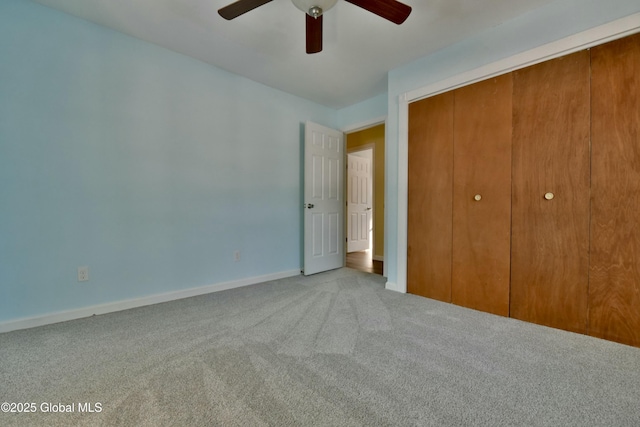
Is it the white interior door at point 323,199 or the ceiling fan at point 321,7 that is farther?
the white interior door at point 323,199

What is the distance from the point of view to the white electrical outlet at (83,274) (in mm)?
2188

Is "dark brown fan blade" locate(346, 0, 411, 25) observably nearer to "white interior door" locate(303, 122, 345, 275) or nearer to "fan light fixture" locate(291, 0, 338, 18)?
"fan light fixture" locate(291, 0, 338, 18)

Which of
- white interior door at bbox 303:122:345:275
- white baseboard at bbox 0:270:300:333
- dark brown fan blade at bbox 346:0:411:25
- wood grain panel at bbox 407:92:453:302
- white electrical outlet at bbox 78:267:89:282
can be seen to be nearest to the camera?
dark brown fan blade at bbox 346:0:411:25

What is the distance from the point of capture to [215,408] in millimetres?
1179

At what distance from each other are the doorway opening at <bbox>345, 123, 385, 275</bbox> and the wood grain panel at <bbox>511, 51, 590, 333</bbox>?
6.52ft

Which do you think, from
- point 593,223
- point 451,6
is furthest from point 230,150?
point 593,223

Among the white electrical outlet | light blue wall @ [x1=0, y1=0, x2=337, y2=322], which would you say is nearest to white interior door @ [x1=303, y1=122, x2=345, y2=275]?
light blue wall @ [x1=0, y1=0, x2=337, y2=322]

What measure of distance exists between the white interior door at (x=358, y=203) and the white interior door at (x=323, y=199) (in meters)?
1.52

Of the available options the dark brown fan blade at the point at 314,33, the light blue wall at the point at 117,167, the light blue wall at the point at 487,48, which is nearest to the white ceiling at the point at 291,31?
the light blue wall at the point at 487,48

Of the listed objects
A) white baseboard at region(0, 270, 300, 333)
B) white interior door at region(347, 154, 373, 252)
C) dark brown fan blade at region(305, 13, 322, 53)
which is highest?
dark brown fan blade at region(305, 13, 322, 53)

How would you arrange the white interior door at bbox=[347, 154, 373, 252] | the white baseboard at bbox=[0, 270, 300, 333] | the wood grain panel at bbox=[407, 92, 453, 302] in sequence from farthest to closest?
1. the white interior door at bbox=[347, 154, 373, 252]
2. the wood grain panel at bbox=[407, 92, 453, 302]
3. the white baseboard at bbox=[0, 270, 300, 333]

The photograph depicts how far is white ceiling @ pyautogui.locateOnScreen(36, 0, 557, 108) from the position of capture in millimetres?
2031

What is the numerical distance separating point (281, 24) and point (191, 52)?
3.56 feet

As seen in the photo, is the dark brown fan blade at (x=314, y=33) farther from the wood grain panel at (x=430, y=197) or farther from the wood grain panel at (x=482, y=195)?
the wood grain panel at (x=482, y=195)
